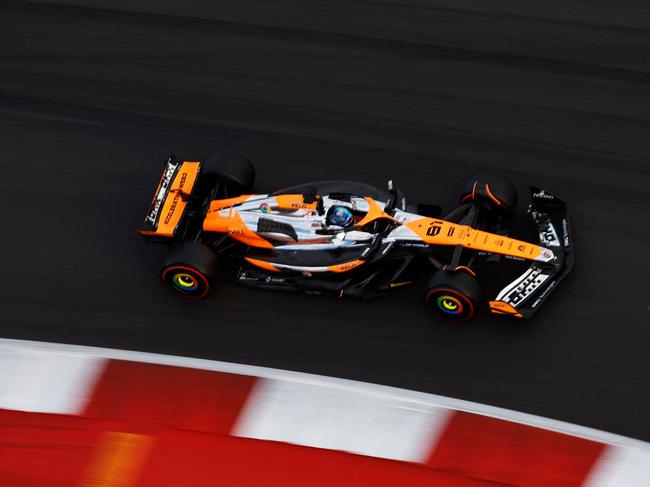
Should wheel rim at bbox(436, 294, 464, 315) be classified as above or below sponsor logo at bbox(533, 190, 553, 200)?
below

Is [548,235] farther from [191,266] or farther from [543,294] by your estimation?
[191,266]

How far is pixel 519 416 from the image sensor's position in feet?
17.7

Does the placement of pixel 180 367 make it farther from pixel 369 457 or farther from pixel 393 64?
pixel 393 64

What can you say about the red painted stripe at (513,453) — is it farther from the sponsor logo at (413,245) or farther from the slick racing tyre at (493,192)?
the slick racing tyre at (493,192)

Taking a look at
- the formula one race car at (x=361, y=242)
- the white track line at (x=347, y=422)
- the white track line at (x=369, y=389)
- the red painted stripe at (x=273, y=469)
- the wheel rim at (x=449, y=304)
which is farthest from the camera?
the formula one race car at (x=361, y=242)

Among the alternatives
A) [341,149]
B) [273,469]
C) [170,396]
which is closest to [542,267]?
[341,149]

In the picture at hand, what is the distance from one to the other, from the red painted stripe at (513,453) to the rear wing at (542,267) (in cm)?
123

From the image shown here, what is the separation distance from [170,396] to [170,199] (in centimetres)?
201

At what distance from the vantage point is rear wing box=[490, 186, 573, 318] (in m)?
6.25

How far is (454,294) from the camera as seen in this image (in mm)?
6184

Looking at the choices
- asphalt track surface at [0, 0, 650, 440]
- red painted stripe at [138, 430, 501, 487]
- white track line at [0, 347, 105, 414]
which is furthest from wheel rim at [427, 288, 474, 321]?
white track line at [0, 347, 105, 414]

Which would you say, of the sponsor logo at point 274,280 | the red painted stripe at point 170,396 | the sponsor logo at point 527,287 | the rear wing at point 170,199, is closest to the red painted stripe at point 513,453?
the sponsor logo at point 527,287

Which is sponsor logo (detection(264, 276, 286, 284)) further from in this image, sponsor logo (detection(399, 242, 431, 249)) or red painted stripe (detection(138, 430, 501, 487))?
red painted stripe (detection(138, 430, 501, 487))

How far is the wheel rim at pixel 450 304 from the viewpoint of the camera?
20.3 ft
